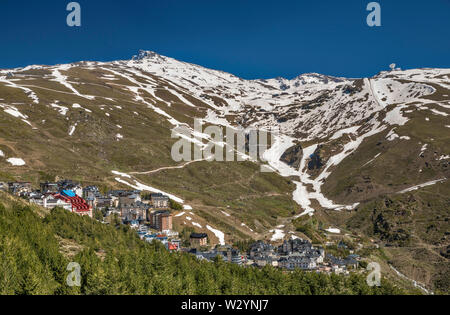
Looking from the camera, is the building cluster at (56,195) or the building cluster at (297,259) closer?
the building cluster at (297,259)

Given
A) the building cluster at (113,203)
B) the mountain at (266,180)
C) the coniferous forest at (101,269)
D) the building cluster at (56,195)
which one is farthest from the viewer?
the mountain at (266,180)

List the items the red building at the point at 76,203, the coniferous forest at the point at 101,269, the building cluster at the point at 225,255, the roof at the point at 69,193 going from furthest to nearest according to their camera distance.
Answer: the roof at the point at 69,193
the red building at the point at 76,203
the building cluster at the point at 225,255
the coniferous forest at the point at 101,269

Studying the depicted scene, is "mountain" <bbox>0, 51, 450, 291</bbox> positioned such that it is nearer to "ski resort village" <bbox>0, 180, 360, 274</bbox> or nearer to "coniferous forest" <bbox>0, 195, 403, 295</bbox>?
"ski resort village" <bbox>0, 180, 360, 274</bbox>

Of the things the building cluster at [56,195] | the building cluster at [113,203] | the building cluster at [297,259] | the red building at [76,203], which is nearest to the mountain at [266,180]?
the building cluster at [113,203]

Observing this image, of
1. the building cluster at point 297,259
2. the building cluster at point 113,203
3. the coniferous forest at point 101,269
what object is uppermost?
the building cluster at point 113,203

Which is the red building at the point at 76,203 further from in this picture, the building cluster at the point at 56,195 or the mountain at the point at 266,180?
the mountain at the point at 266,180

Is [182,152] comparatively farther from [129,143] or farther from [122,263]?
[122,263]

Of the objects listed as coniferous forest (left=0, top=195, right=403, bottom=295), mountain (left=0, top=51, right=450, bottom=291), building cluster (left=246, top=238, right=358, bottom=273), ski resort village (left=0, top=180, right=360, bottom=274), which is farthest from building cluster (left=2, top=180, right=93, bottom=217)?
building cluster (left=246, top=238, right=358, bottom=273)

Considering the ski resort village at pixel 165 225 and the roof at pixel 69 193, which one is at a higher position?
the roof at pixel 69 193

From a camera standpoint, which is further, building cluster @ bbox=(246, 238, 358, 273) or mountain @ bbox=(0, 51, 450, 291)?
mountain @ bbox=(0, 51, 450, 291)
